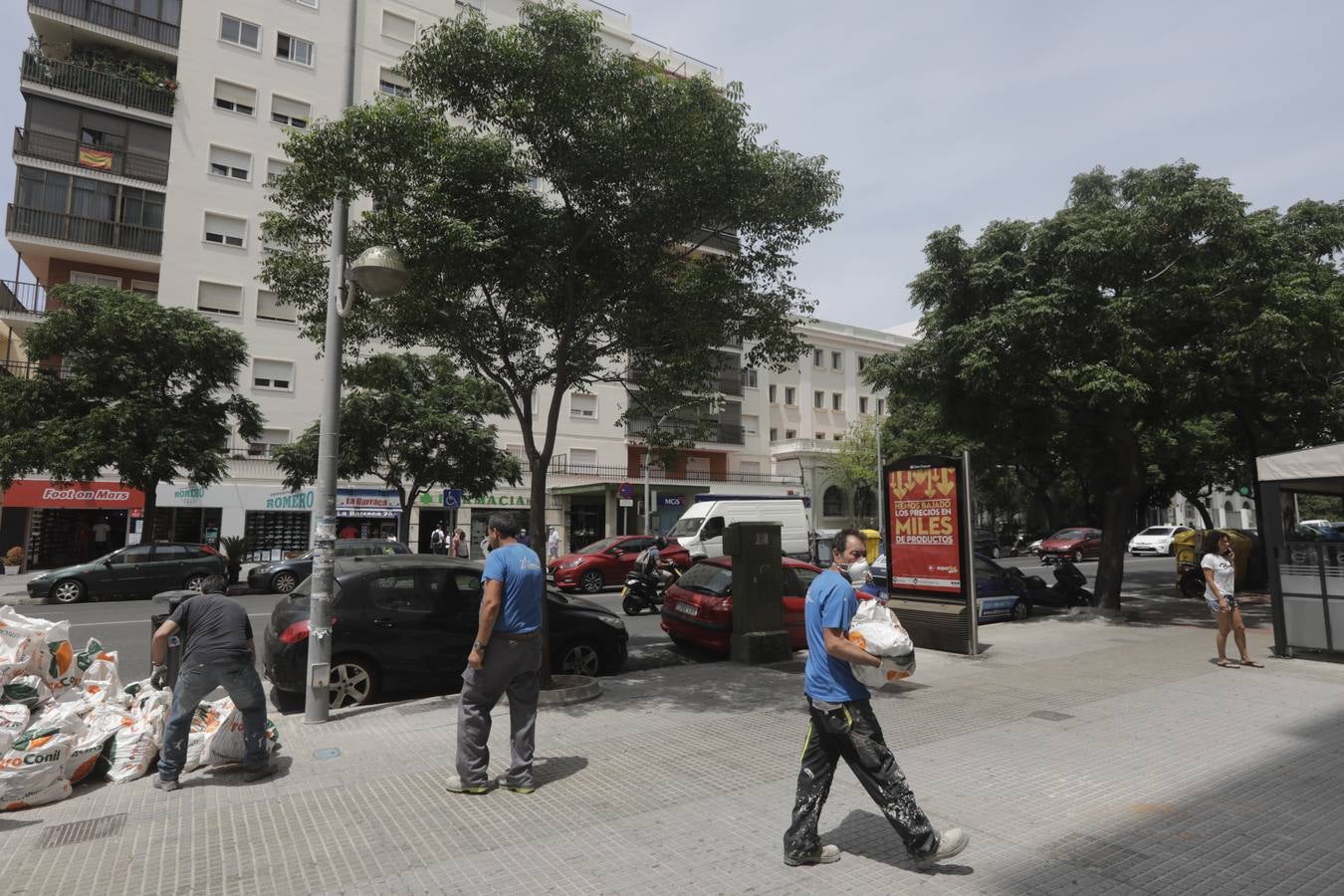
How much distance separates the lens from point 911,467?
11.5 m

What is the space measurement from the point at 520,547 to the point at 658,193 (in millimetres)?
5227

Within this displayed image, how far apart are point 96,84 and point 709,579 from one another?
31.7 m

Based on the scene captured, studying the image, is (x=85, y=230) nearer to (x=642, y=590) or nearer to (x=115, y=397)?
(x=115, y=397)

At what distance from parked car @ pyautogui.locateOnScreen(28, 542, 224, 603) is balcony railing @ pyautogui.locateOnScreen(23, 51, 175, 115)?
790 inches

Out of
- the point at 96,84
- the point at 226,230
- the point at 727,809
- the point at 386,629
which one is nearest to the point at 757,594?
the point at 386,629

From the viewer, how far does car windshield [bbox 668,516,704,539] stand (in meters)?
23.9

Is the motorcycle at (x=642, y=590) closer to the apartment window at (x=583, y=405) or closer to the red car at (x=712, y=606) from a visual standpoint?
the red car at (x=712, y=606)

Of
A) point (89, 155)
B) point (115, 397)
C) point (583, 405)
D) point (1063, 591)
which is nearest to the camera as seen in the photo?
point (1063, 591)

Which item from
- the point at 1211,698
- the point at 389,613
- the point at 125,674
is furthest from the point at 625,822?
the point at 125,674

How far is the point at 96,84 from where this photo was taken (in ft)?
92.3

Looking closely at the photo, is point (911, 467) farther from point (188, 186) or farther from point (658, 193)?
point (188, 186)

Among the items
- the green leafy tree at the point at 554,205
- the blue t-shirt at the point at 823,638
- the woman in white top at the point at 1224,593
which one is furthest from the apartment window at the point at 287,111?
the blue t-shirt at the point at 823,638

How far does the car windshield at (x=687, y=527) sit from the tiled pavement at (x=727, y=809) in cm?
1620

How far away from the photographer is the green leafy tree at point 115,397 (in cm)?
1823
